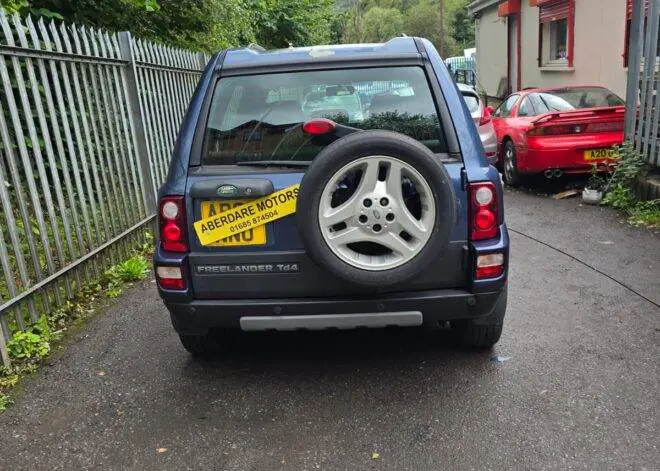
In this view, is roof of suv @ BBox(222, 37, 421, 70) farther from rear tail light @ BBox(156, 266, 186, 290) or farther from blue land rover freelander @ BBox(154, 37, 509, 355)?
rear tail light @ BBox(156, 266, 186, 290)

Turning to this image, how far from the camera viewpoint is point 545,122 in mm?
7840

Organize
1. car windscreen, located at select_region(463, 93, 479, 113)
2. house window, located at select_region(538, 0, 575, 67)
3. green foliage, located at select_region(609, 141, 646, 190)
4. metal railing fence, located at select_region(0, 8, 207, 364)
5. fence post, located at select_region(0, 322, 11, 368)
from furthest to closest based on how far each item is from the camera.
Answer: house window, located at select_region(538, 0, 575, 67), car windscreen, located at select_region(463, 93, 479, 113), green foliage, located at select_region(609, 141, 646, 190), metal railing fence, located at select_region(0, 8, 207, 364), fence post, located at select_region(0, 322, 11, 368)

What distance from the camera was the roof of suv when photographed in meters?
3.25

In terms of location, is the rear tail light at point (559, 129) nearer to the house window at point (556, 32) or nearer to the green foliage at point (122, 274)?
the green foliage at point (122, 274)

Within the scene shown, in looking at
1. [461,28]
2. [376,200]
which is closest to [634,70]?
[376,200]

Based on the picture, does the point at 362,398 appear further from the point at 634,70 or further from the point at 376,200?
the point at 634,70

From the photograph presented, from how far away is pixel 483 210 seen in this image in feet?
9.59

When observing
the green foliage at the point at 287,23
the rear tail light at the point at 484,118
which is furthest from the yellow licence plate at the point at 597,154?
the green foliage at the point at 287,23

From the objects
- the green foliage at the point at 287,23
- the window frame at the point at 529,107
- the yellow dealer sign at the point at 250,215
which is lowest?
the window frame at the point at 529,107

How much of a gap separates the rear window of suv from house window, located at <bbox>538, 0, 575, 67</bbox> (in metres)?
12.6

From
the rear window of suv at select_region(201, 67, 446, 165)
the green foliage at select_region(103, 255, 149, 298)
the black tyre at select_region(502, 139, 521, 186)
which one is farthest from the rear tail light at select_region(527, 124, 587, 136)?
the green foliage at select_region(103, 255, 149, 298)

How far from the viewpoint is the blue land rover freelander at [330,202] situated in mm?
2744

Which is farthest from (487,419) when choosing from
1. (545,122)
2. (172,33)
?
(172,33)

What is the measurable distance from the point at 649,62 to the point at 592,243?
2.60m
